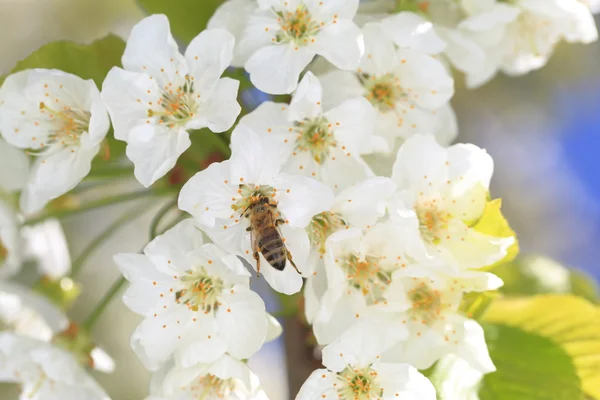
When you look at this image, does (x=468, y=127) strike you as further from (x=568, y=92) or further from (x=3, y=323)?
(x=3, y=323)

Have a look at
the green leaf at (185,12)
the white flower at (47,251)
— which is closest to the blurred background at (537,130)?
the white flower at (47,251)

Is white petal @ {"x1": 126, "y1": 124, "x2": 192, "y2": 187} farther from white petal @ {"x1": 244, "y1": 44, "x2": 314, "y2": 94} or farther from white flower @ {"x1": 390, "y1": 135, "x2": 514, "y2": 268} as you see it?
white flower @ {"x1": 390, "y1": 135, "x2": 514, "y2": 268}

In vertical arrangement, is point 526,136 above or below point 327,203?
below

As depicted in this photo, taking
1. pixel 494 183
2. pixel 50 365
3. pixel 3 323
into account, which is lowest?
pixel 494 183

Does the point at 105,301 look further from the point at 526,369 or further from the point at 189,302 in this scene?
the point at 526,369

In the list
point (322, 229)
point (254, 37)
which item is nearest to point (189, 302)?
point (322, 229)

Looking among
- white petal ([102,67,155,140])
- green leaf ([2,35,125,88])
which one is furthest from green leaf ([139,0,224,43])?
white petal ([102,67,155,140])

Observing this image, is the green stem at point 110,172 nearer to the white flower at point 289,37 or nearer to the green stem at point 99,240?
the green stem at point 99,240

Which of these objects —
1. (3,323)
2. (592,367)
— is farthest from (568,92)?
(3,323)
